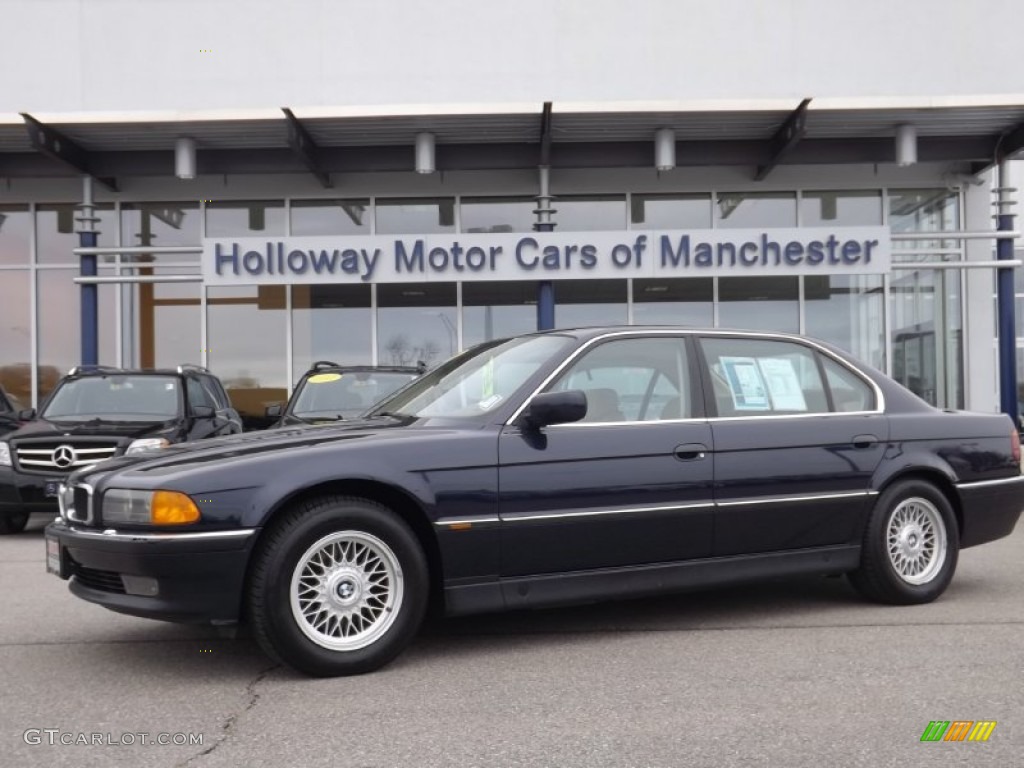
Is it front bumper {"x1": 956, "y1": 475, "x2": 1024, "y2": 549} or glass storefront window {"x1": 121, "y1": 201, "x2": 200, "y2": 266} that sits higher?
glass storefront window {"x1": 121, "y1": 201, "x2": 200, "y2": 266}

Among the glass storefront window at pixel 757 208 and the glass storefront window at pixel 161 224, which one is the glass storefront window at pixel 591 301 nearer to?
the glass storefront window at pixel 757 208

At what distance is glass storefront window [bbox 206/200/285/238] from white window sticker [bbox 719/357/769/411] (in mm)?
12926

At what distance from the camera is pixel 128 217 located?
17391mm

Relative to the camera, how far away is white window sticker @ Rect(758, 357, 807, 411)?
5.66 meters

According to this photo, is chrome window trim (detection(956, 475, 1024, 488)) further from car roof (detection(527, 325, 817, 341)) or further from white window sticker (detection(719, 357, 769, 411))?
car roof (detection(527, 325, 817, 341))

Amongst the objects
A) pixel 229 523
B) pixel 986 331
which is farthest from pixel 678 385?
pixel 986 331

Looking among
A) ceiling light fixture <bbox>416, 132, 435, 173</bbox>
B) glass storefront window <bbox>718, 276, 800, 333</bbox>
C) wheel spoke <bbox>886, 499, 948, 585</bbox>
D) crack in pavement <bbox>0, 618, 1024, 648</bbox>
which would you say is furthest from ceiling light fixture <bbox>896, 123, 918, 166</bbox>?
crack in pavement <bbox>0, 618, 1024, 648</bbox>

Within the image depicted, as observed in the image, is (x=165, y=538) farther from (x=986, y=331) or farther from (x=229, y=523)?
(x=986, y=331)

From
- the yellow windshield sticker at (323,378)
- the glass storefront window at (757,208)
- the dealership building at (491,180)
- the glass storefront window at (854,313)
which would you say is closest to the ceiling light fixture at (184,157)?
the dealership building at (491,180)

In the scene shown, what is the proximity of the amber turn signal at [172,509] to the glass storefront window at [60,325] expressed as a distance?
46.2 feet

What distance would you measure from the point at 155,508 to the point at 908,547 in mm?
4083

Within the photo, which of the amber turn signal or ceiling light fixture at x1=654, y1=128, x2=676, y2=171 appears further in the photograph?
ceiling light fixture at x1=654, y1=128, x2=676, y2=171

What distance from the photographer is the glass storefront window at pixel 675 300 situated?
55.9ft

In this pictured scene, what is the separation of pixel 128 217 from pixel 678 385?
47.1ft
